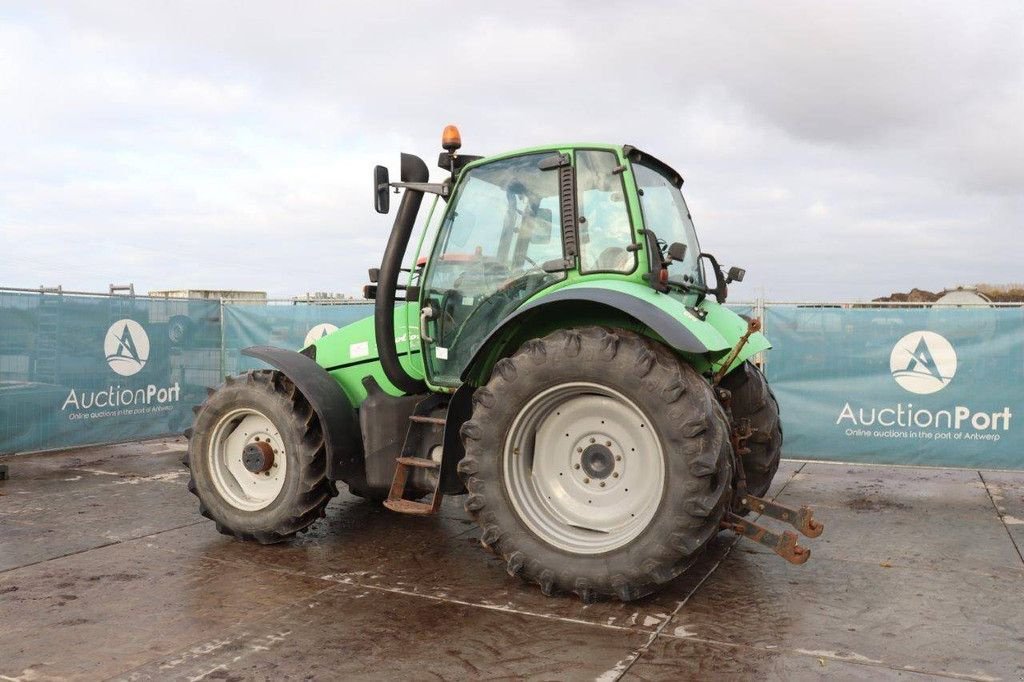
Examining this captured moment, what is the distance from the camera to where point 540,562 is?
4.09m

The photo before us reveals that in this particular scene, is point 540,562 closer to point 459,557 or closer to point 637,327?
point 459,557

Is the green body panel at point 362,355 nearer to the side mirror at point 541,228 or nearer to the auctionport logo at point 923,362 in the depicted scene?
the side mirror at point 541,228

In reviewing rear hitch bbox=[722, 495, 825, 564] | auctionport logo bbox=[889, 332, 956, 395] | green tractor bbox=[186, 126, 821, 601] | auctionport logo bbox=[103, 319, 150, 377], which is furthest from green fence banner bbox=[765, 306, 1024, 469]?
auctionport logo bbox=[103, 319, 150, 377]

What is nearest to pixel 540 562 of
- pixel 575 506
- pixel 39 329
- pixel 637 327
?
pixel 575 506

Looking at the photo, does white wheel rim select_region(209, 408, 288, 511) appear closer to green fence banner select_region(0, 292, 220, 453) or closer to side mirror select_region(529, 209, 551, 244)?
side mirror select_region(529, 209, 551, 244)

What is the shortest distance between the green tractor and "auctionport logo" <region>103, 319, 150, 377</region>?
5.01 m

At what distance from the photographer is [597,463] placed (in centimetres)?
425

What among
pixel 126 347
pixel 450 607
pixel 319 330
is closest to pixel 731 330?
pixel 450 607

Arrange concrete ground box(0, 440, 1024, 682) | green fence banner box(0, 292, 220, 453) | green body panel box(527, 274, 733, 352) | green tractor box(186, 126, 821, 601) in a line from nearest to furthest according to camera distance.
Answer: concrete ground box(0, 440, 1024, 682) → green tractor box(186, 126, 821, 601) → green body panel box(527, 274, 733, 352) → green fence banner box(0, 292, 220, 453)

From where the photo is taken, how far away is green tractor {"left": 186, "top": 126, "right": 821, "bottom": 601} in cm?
392

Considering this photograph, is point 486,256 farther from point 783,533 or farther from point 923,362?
point 923,362

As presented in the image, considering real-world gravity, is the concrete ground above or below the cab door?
below

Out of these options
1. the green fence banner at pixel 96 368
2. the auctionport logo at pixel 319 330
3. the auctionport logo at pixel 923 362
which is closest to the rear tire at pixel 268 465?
the green fence banner at pixel 96 368

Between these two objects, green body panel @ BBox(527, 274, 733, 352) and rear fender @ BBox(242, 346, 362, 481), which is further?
rear fender @ BBox(242, 346, 362, 481)
